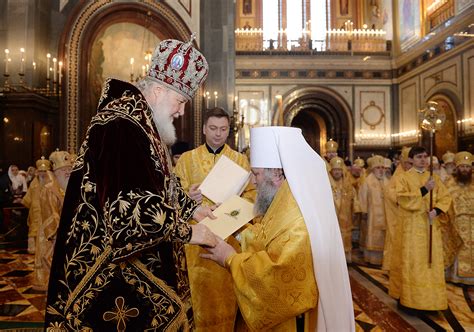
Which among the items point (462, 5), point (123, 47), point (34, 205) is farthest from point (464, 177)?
point (462, 5)

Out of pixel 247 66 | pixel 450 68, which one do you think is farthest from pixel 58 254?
pixel 247 66

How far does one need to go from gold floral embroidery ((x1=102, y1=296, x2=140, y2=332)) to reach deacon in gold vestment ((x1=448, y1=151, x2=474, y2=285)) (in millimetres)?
5648

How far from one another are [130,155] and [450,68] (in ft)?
52.9

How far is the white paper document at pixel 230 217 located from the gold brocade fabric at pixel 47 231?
3.56m

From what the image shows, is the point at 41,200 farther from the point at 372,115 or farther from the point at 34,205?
the point at 372,115

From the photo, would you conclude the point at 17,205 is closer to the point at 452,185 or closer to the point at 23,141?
the point at 23,141

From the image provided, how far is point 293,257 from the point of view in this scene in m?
1.75

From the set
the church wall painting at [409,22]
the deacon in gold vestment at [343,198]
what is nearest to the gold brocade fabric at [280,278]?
the deacon in gold vestment at [343,198]

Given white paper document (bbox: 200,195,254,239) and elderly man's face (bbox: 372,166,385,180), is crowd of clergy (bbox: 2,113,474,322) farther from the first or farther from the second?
white paper document (bbox: 200,195,254,239)

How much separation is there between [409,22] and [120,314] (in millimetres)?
20311

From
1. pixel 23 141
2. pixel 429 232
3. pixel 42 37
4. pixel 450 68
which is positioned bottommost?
pixel 429 232

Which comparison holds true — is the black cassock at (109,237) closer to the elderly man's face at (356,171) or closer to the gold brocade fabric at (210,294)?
the gold brocade fabric at (210,294)

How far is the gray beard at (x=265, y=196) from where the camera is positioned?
2088 millimetres

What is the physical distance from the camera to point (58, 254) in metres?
1.72
